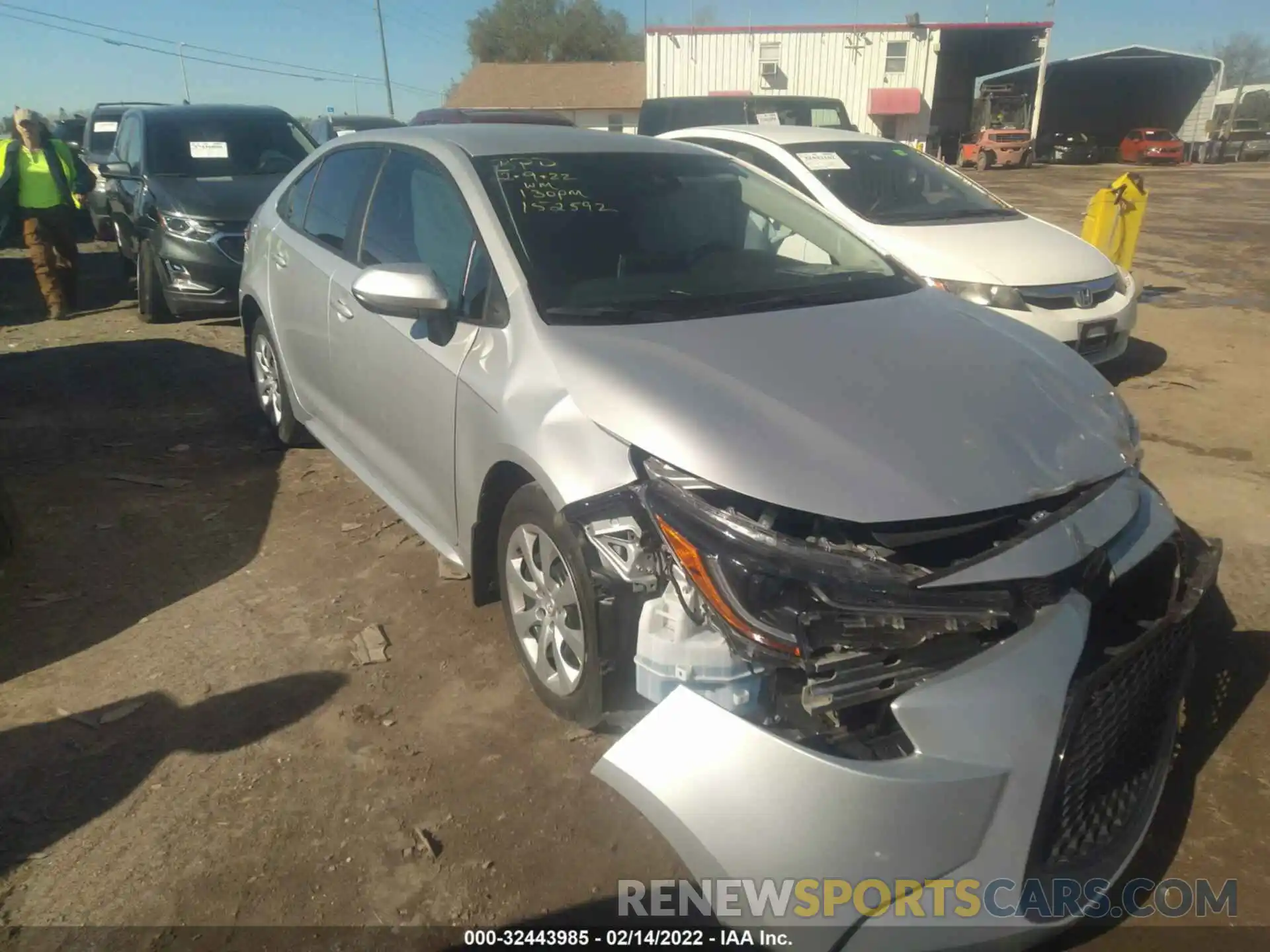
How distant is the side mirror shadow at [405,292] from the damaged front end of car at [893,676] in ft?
3.23

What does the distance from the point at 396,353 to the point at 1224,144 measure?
44.8 m

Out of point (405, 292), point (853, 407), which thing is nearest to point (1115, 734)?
point (853, 407)

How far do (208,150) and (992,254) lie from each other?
679 cm

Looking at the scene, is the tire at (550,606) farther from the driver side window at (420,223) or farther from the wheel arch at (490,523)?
the driver side window at (420,223)

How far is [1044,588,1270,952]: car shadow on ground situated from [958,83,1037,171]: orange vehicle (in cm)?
3630

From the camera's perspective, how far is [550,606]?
2.88 meters

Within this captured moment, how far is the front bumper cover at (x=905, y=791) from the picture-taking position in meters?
1.88

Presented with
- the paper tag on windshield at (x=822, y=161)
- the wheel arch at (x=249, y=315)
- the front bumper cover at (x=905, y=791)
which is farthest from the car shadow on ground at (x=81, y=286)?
the front bumper cover at (x=905, y=791)

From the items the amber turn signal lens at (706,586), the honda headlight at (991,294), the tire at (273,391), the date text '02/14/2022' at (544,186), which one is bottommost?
the tire at (273,391)

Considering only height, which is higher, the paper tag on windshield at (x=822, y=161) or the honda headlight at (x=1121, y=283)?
the paper tag on windshield at (x=822, y=161)

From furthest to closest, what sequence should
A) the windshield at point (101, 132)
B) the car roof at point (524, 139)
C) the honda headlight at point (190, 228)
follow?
the windshield at point (101, 132) < the honda headlight at point (190, 228) < the car roof at point (524, 139)

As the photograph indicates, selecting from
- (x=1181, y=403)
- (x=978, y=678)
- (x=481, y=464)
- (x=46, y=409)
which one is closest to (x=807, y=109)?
(x=1181, y=403)

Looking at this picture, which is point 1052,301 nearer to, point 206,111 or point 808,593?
point 808,593

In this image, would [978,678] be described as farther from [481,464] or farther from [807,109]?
[807,109]
